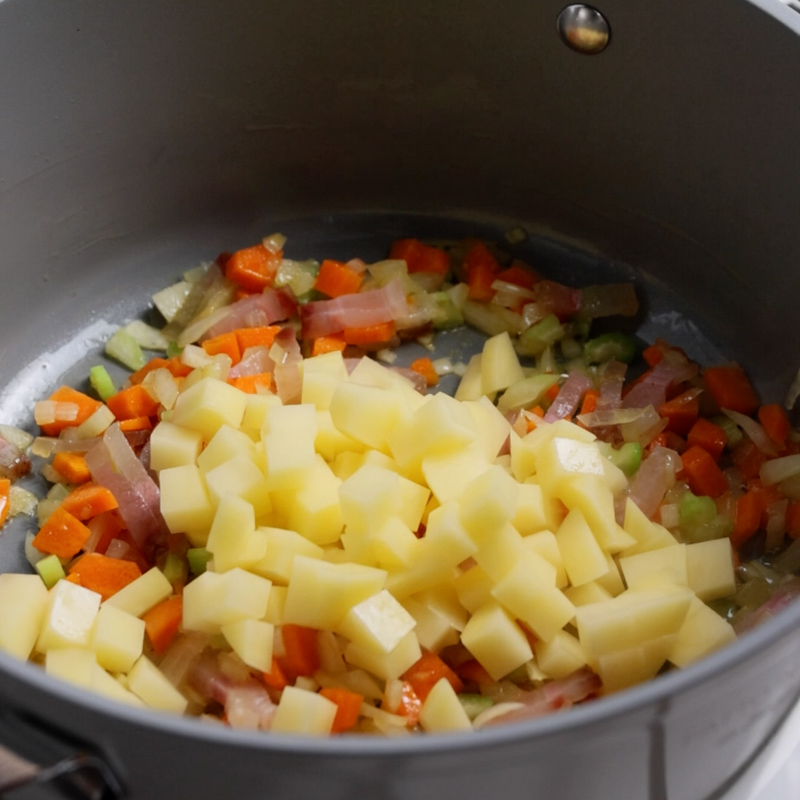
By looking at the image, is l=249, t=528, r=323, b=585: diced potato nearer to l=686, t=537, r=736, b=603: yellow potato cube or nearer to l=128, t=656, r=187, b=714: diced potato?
l=128, t=656, r=187, b=714: diced potato

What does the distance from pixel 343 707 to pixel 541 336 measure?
851 mm

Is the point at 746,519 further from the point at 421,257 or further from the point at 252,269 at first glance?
the point at 252,269

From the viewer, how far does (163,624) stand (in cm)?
134

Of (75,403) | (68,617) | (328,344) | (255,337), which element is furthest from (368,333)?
(68,617)

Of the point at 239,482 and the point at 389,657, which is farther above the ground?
the point at 239,482

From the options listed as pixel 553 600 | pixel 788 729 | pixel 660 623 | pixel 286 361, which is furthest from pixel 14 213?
pixel 788 729

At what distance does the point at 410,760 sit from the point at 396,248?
135 centimetres

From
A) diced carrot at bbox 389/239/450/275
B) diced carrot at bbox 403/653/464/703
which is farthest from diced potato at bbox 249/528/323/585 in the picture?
diced carrot at bbox 389/239/450/275

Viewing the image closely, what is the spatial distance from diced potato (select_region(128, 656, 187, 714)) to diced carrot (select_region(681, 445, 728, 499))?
904 millimetres

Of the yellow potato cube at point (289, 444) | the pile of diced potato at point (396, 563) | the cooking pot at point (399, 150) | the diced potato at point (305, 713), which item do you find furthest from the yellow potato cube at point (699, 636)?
the yellow potato cube at point (289, 444)

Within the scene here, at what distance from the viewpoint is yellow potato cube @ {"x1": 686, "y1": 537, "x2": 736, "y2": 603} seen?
137 cm

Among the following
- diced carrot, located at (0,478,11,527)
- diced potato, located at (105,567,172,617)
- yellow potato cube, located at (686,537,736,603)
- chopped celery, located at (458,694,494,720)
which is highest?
diced carrot, located at (0,478,11,527)

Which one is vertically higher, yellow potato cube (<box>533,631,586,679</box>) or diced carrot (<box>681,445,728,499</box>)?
diced carrot (<box>681,445,728,499</box>)

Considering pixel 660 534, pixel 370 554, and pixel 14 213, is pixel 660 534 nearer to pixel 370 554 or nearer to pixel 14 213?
pixel 370 554
